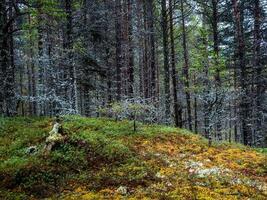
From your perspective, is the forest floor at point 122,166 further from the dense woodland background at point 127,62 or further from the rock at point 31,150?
the dense woodland background at point 127,62

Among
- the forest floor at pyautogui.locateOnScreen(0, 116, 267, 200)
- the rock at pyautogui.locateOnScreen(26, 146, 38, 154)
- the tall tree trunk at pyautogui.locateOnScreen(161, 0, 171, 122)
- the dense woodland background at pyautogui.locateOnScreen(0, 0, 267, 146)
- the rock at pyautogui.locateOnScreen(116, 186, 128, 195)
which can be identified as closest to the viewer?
the rock at pyautogui.locateOnScreen(116, 186, 128, 195)

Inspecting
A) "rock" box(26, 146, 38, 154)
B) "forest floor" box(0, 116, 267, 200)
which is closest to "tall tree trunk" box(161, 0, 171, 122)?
"forest floor" box(0, 116, 267, 200)

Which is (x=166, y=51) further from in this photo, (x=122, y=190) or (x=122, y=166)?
(x=122, y=190)

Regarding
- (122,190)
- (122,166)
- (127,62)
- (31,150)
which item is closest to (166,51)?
(127,62)

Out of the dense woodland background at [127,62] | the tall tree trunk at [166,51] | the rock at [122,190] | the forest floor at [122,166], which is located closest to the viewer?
the rock at [122,190]

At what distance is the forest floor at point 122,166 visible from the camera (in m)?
10.1

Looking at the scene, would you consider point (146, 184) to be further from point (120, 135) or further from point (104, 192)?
point (120, 135)

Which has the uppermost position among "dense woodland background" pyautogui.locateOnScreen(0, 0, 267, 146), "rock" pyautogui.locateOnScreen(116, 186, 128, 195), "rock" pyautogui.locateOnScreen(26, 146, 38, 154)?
"dense woodland background" pyautogui.locateOnScreen(0, 0, 267, 146)

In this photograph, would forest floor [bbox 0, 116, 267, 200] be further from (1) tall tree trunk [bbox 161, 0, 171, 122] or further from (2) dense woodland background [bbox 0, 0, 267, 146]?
(1) tall tree trunk [bbox 161, 0, 171, 122]

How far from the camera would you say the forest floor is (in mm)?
10062

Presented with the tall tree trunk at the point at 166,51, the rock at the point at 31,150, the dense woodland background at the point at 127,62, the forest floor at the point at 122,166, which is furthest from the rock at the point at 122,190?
the tall tree trunk at the point at 166,51

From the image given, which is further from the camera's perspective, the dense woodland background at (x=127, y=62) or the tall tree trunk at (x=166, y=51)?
the tall tree trunk at (x=166, y=51)

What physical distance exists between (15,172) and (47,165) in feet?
3.35

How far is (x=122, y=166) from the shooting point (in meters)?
11.9
